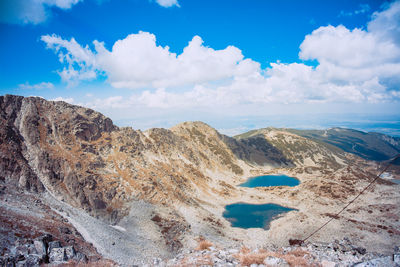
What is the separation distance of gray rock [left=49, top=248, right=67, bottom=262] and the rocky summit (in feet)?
0.45

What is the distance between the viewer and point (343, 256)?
22.2 m

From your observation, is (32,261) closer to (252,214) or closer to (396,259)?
(396,259)

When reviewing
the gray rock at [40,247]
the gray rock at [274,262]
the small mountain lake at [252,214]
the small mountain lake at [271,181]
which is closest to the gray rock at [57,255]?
the gray rock at [40,247]

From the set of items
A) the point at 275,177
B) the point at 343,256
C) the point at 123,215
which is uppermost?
the point at 343,256

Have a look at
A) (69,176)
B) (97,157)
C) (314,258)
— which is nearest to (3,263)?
(314,258)

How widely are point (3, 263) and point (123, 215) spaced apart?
144 feet

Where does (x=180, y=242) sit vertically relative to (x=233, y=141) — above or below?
below

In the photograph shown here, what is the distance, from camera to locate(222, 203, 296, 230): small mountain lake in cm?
7575

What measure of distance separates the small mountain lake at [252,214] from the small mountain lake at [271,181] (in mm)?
38004

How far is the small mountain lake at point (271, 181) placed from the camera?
134m

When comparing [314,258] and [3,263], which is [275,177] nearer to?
[314,258]

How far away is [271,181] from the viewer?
142m

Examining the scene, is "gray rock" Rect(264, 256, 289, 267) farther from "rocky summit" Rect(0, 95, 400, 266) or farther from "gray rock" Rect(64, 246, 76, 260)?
"gray rock" Rect(64, 246, 76, 260)

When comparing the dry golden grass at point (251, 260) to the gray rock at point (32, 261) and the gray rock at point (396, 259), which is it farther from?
the gray rock at point (32, 261)
